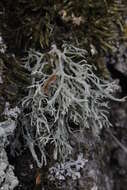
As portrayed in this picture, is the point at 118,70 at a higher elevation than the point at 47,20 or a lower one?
lower

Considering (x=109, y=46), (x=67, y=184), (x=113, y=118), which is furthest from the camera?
(x=113, y=118)

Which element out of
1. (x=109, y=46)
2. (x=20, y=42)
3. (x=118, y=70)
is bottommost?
(x=118, y=70)

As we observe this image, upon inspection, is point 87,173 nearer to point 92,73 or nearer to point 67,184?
point 67,184

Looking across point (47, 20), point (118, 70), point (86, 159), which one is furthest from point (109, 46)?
point (86, 159)

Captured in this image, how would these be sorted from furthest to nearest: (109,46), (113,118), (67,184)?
(113,118), (109,46), (67,184)

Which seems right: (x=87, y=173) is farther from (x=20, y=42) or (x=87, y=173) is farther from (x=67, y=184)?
(x=20, y=42)

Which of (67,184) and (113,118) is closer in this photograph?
(67,184)
